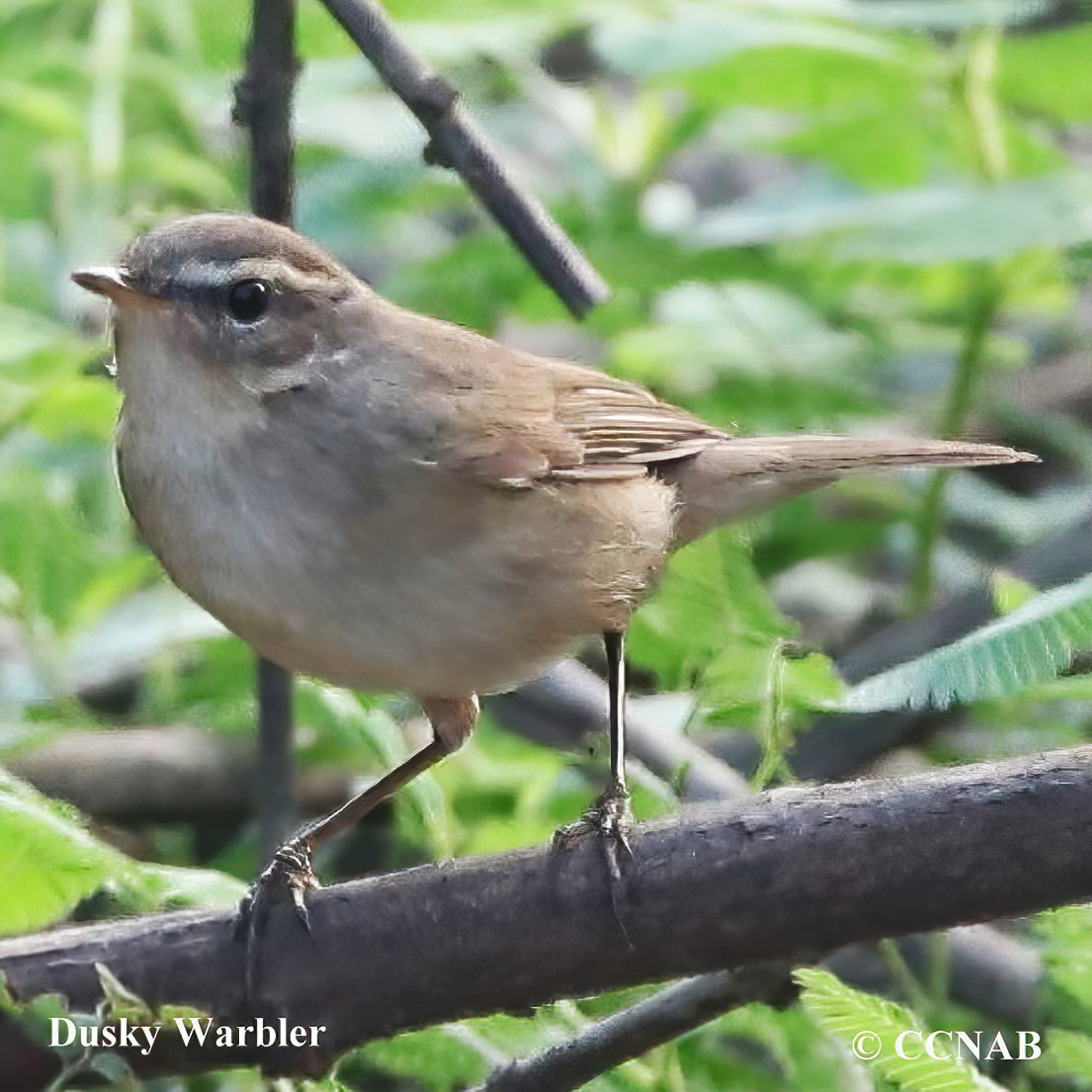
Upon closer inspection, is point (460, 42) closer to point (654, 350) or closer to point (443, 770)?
point (654, 350)

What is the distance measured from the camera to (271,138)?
7.39 feet

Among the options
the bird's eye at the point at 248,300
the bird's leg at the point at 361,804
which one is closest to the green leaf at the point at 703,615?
the bird's leg at the point at 361,804

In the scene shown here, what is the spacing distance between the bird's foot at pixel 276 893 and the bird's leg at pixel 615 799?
0.34m

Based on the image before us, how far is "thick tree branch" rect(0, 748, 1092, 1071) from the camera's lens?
1.89 m

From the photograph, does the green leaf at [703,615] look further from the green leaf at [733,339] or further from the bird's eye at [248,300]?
the green leaf at [733,339]

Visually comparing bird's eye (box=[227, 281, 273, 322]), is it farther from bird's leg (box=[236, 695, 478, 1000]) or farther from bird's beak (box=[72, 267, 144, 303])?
bird's leg (box=[236, 695, 478, 1000])

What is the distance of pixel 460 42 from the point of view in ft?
11.4

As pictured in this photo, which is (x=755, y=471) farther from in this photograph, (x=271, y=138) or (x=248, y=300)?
(x=271, y=138)

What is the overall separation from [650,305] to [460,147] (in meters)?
2.43

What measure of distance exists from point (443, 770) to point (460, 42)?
1411 millimetres

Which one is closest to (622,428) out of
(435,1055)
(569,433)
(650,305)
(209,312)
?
(569,433)

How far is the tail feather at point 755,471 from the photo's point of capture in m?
2.92

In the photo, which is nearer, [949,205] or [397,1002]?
[397,1002]

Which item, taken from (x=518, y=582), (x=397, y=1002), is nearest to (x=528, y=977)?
(x=397, y=1002)
